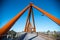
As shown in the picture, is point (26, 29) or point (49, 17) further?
point (26, 29)

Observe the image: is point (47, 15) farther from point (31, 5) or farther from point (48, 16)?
point (31, 5)

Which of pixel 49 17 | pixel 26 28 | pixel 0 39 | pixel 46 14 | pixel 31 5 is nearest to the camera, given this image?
pixel 0 39

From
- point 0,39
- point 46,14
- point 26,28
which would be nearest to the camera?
point 0,39

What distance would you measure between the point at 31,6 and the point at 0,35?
17.7m

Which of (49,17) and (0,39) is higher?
(49,17)

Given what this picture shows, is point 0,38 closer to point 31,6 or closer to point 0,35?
point 0,35

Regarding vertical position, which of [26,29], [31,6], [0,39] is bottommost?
[0,39]

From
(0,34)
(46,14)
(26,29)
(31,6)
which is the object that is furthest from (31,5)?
(0,34)

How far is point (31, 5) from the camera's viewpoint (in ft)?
70.2

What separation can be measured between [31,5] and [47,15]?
7.45 m

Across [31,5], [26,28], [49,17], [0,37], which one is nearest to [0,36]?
[0,37]

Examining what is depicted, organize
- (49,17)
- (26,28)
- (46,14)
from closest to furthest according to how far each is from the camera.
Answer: (49,17)
(46,14)
(26,28)

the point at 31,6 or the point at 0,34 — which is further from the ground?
the point at 31,6

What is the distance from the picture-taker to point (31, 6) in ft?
70.8
